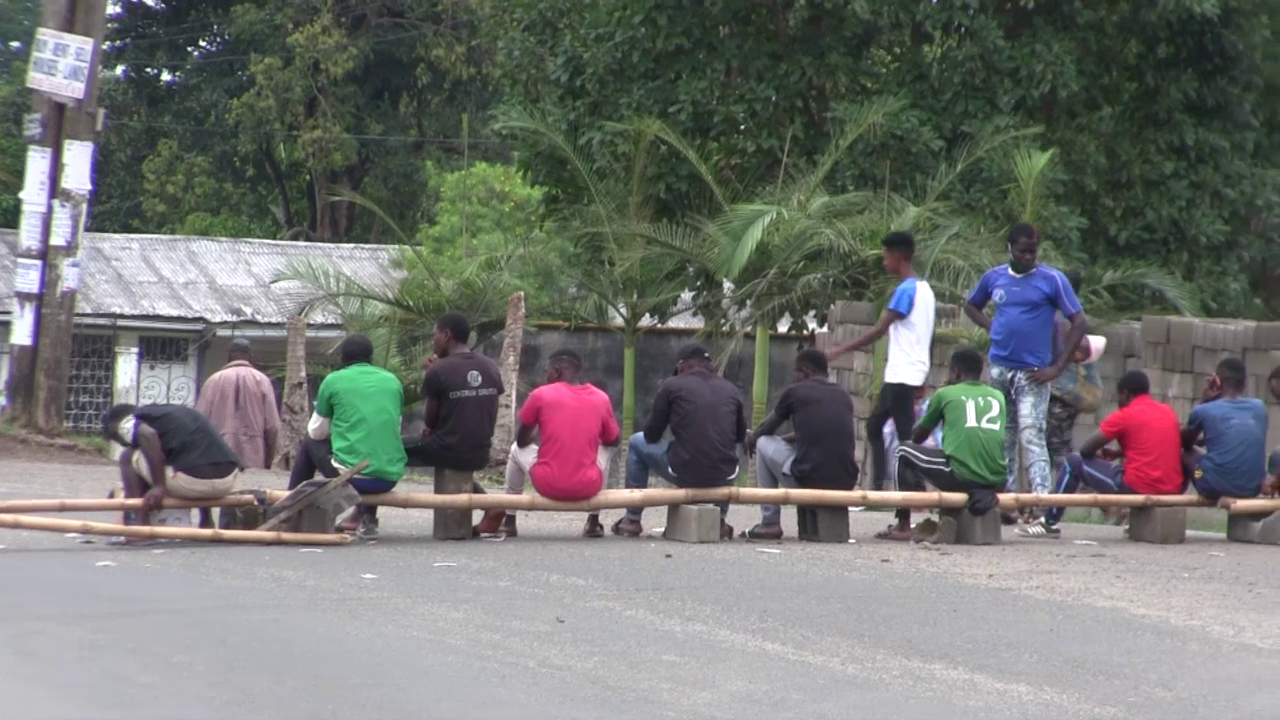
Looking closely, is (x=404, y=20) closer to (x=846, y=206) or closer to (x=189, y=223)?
(x=189, y=223)

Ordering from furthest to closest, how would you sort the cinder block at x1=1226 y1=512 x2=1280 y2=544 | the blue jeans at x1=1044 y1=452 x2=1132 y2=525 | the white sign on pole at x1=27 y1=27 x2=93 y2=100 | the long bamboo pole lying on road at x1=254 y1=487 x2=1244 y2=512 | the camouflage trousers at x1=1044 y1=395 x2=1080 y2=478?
the white sign on pole at x1=27 y1=27 x2=93 y2=100
the camouflage trousers at x1=1044 y1=395 x2=1080 y2=478
the blue jeans at x1=1044 y1=452 x2=1132 y2=525
the cinder block at x1=1226 y1=512 x2=1280 y2=544
the long bamboo pole lying on road at x1=254 y1=487 x2=1244 y2=512

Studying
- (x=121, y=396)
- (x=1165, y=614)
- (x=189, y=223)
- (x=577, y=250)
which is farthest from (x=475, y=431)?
(x=189, y=223)

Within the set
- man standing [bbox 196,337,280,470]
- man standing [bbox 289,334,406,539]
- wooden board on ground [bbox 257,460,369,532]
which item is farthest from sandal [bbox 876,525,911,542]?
man standing [bbox 196,337,280,470]

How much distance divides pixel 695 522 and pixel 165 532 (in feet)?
11.1

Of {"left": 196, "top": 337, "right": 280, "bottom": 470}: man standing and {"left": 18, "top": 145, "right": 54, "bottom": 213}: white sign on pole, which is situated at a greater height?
{"left": 18, "top": 145, "right": 54, "bottom": 213}: white sign on pole

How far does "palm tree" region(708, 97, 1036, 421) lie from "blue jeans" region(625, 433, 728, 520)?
189 inches

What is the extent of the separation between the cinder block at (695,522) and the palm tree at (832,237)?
5381mm

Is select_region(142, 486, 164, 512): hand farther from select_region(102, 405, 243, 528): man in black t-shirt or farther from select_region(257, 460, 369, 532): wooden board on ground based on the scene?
select_region(257, 460, 369, 532): wooden board on ground

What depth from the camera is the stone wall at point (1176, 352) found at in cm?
1403

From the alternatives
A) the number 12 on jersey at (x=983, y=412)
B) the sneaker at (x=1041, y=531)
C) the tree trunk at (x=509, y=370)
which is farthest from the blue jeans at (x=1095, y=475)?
the tree trunk at (x=509, y=370)

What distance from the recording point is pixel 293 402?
18969mm

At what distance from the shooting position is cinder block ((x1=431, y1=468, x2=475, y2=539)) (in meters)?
11.3

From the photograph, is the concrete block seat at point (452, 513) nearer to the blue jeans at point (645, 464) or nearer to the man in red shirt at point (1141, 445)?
the blue jeans at point (645, 464)

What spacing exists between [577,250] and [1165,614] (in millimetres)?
10677
